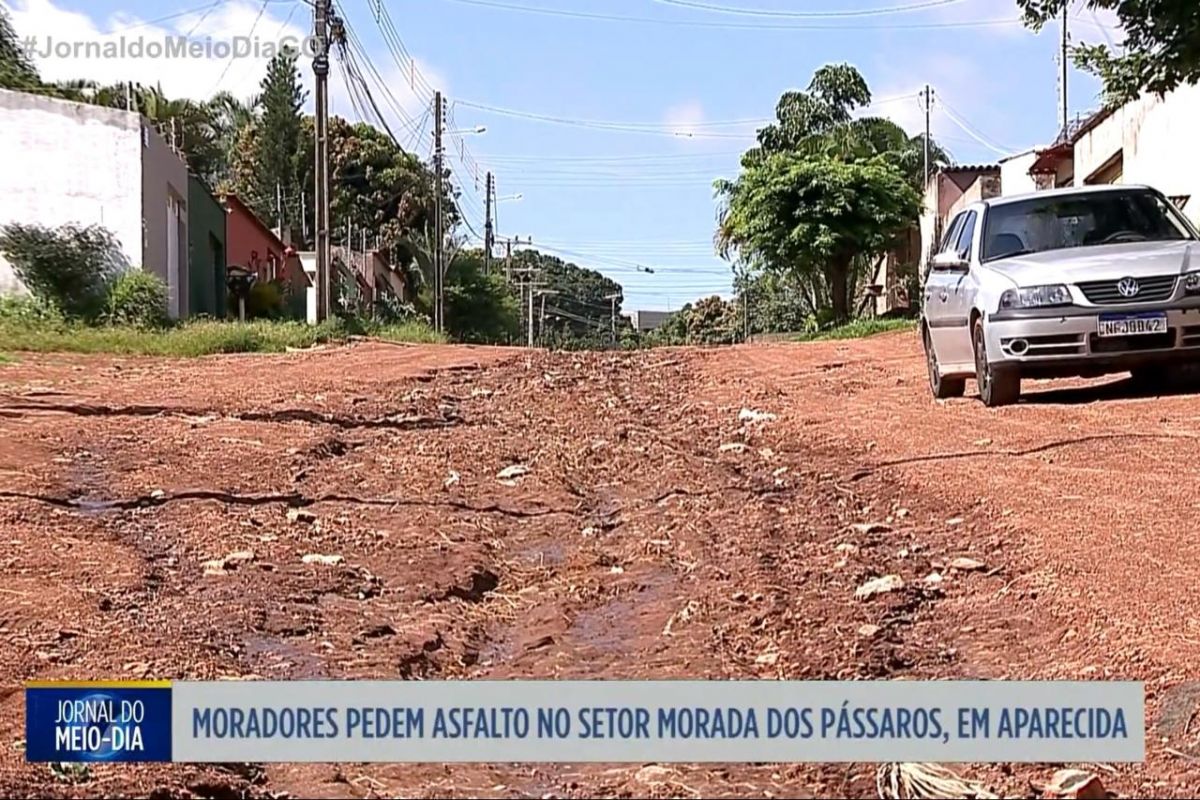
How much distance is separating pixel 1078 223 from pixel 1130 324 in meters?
1.41

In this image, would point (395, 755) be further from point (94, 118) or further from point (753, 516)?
point (94, 118)

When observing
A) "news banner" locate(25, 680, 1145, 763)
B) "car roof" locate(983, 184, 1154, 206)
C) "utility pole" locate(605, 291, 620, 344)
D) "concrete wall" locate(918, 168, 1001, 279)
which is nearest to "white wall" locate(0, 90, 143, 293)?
"car roof" locate(983, 184, 1154, 206)

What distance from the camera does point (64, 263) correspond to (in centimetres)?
2511

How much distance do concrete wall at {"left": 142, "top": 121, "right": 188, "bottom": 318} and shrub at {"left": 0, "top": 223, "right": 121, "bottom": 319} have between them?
765mm

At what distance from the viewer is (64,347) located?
21.2 metres

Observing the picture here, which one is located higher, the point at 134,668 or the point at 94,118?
the point at 94,118

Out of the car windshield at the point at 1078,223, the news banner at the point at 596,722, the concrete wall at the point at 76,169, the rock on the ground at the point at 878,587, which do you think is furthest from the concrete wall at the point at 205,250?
the news banner at the point at 596,722

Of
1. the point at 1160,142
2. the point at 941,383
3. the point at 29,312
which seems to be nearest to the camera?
the point at 941,383

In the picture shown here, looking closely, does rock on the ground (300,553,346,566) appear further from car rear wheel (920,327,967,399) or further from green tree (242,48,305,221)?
green tree (242,48,305,221)

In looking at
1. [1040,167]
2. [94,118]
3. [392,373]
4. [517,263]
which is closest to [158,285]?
[94,118]

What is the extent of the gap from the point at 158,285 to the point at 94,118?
2947mm

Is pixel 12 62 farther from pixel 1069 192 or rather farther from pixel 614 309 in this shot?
pixel 614 309

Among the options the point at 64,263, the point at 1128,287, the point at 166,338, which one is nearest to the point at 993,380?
the point at 1128,287

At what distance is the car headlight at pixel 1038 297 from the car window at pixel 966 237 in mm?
1155
